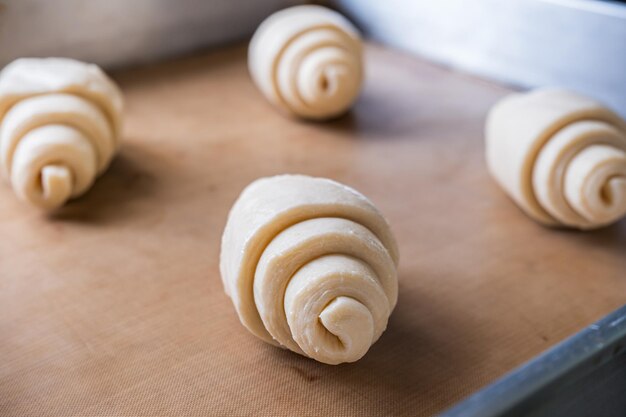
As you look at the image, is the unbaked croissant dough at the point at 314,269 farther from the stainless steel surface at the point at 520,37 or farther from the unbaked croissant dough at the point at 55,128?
the stainless steel surface at the point at 520,37

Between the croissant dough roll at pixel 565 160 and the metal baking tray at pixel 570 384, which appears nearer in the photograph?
the metal baking tray at pixel 570 384

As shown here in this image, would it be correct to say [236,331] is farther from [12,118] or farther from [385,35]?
[385,35]

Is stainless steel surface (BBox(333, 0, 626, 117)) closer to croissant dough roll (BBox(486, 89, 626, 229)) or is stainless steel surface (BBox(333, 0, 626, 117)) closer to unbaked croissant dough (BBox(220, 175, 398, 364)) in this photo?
croissant dough roll (BBox(486, 89, 626, 229))

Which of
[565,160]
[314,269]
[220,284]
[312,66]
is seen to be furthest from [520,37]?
[314,269]

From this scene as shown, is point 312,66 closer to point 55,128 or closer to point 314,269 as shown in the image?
point 55,128

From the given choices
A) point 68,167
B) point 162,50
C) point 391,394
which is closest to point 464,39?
point 162,50

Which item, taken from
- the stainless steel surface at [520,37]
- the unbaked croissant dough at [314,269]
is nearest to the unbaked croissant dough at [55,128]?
the unbaked croissant dough at [314,269]
